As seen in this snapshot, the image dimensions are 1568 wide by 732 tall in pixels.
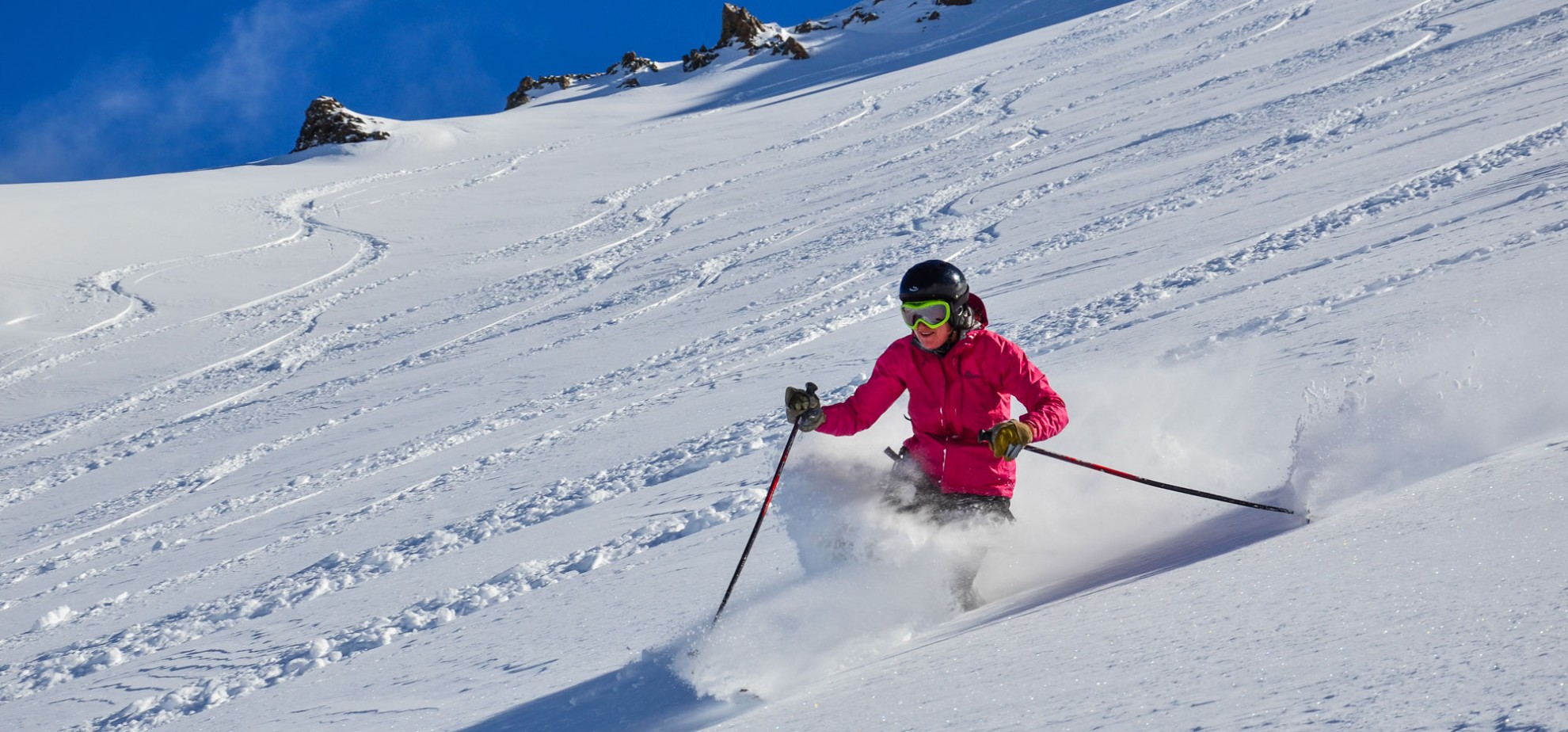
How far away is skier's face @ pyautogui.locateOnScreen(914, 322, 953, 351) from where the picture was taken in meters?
3.91

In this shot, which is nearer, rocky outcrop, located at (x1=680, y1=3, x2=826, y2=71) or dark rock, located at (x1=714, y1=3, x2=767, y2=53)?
rocky outcrop, located at (x1=680, y1=3, x2=826, y2=71)

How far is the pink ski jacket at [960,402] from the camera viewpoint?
3.96m

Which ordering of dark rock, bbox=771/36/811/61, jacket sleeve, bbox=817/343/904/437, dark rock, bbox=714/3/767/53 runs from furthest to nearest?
dark rock, bbox=714/3/767/53, dark rock, bbox=771/36/811/61, jacket sleeve, bbox=817/343/904/437

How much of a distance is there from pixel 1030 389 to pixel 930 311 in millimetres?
472

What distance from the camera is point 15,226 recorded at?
2350cm

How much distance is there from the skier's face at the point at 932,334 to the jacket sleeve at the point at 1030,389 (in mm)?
216

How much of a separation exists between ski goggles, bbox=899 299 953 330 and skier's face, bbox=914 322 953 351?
0.03 metres

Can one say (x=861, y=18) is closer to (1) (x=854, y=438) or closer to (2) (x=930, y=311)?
(1) (x=854, y=438)

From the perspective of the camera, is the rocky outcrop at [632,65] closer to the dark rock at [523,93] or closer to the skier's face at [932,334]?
the dark rock at [523,93]

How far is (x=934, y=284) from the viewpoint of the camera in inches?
150

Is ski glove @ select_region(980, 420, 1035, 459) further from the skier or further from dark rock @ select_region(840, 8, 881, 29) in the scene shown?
dark rock @ select_region(840, 8, 881, 29)

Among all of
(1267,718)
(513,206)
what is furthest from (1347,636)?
(513,206)

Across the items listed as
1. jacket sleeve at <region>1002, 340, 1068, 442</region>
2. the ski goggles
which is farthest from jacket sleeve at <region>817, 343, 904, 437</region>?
jacket sleeve at <region>1002, 340, 1068, 442</region>

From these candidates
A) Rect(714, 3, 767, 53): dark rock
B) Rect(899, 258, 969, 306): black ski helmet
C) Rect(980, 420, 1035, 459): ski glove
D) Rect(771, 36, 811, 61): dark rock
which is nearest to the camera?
Rect(980, 420, 1035, 459): ski glove
